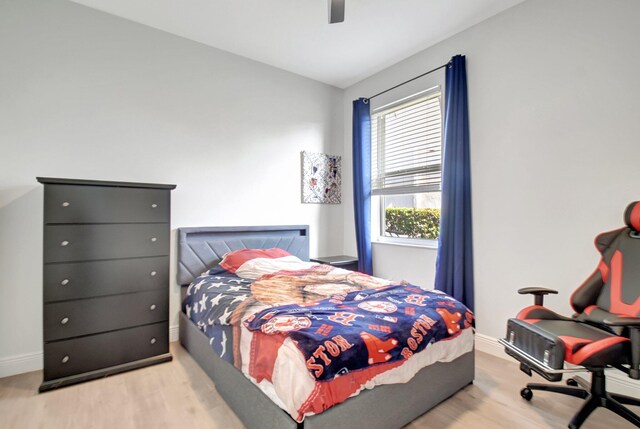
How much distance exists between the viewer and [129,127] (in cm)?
280

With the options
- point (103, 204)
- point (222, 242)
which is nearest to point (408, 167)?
point (222, 242)

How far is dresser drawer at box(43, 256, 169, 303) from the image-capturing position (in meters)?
A: 2.17

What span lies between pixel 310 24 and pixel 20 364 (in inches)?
143

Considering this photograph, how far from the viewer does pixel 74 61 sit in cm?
257

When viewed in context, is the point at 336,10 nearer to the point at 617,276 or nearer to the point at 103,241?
the point at 103,241

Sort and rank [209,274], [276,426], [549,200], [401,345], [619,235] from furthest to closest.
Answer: [209,274], [549,200], [619,235], [401,345], [276,426]

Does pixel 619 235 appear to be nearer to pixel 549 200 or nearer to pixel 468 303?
pixel 549 200

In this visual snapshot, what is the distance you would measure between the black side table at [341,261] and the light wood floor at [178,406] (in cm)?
182

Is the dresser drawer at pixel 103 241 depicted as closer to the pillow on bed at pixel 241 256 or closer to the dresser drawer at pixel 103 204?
the dresser drawer at pixel 103 204

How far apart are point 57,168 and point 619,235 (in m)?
4.04

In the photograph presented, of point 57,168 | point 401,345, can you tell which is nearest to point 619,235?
point 401,345

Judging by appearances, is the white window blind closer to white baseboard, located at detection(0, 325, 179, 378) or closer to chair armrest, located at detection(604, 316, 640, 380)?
chair armrest, located at detection(604, 316, 640, 380)

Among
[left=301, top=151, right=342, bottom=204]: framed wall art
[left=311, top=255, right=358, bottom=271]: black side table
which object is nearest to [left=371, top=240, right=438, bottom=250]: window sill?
[left=311, top=255, right=358, bottom=271]: black side table

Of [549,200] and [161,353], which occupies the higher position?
[549,200]
